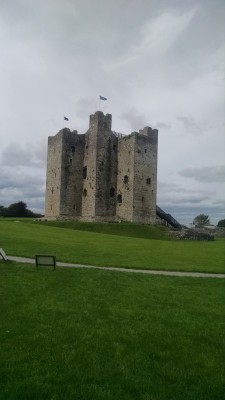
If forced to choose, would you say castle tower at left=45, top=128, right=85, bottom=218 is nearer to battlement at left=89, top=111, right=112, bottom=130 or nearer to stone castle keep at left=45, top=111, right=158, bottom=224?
stone castle keep at left=45, top=111, right=158, bottom=224

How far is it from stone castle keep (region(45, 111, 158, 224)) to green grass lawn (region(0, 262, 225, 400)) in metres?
42.4

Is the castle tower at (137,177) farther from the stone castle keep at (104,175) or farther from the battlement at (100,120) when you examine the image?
the battlement at (100,120)

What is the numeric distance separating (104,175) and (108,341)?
1943 inches

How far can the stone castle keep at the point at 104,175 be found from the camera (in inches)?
2160

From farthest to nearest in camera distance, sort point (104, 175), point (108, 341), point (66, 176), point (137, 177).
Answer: point (66, 176)
point (104, 175)
point (137, 177)
point (108, 341)

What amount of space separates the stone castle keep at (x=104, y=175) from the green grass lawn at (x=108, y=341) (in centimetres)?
4236

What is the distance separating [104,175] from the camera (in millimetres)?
56625

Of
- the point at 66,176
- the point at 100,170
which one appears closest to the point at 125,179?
the point at 100,170

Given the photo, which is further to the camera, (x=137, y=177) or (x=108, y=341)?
(x=137, y=177)

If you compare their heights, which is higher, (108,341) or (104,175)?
(104,175)

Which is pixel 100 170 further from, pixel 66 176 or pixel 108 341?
pixel 108 341

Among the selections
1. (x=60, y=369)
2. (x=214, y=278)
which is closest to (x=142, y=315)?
(x=60, y=369)

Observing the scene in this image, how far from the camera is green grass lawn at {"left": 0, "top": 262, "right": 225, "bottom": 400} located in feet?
19.2

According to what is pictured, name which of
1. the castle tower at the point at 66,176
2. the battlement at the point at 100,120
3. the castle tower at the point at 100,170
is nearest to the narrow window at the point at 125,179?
the castle tower at the point at 100,170
